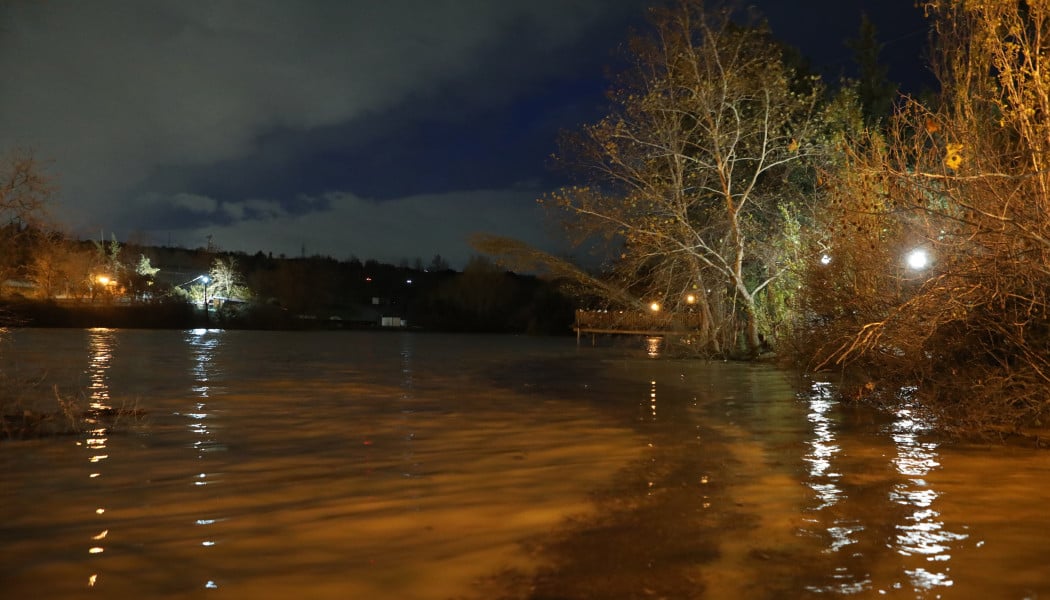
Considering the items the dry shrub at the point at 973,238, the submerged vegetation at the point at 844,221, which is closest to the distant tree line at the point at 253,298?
the submerged vegetation at the point at 844,221

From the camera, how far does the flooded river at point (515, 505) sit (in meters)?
5.66

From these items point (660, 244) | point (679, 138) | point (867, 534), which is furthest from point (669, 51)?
point (867, 534)

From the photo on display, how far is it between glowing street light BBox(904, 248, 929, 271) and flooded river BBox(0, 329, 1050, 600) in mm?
2319

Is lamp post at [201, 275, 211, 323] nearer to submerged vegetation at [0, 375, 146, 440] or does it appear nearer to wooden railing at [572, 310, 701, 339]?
wooden railing at [572, 310, 701, 339]

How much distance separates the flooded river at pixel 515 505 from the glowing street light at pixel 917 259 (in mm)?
2319

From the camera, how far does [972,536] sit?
21.8ft

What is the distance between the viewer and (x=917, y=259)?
41.6ft

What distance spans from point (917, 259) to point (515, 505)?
8182 mm

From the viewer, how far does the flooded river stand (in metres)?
5.66

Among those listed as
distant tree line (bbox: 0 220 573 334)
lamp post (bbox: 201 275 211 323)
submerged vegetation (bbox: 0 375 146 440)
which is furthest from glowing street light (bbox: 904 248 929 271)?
lamp post (bbox: 201 275 211 323)

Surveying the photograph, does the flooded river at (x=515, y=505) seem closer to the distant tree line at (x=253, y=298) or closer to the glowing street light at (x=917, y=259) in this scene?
the glowing street light at (x=917, y=259)

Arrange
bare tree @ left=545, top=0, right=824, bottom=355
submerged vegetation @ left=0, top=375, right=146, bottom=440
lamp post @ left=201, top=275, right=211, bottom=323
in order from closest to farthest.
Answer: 1. submerged vegetation @ left=0, top=375, right=146, bottom=440
2. bare tree @ left=545, top=0, right=824, bottom=355
3. lamp post @ left=201, top=275, right=211, bottom=323

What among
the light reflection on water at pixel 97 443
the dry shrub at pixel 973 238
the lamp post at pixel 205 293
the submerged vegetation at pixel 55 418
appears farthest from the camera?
the lamp post at pixel 205 293

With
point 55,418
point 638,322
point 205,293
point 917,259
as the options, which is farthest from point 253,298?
point 917,259
